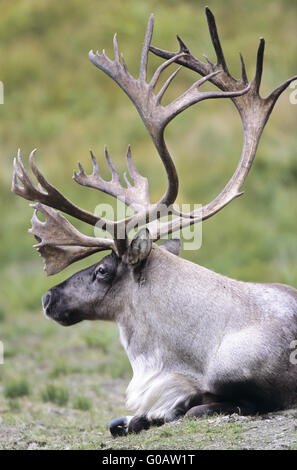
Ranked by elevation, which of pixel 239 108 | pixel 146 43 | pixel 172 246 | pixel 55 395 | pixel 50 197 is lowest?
pixel 55 395

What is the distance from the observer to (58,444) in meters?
6.16

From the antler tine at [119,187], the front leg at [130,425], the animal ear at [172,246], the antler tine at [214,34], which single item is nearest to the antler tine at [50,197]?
the antler tine at [119,187]

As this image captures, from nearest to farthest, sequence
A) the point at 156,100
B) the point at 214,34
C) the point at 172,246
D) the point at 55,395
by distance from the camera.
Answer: the point at 156,100 < the point at 214,34 < the point at 172,246 < the point at 55,395

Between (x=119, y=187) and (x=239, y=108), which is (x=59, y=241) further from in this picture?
(x=239, y=108)

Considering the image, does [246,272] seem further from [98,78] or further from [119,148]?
[98,78]

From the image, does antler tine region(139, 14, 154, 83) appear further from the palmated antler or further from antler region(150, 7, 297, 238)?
antler region(150, 7, 297, 238)

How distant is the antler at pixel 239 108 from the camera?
639 centimetres

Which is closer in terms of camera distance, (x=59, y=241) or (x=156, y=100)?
(x=156, y=100)

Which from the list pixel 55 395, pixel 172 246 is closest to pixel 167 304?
pixel 172 246

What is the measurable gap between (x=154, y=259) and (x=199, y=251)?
7257 mm

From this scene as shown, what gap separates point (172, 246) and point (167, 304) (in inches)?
Result: 29.3

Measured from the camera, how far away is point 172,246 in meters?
6.68

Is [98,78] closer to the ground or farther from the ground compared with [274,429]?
farther from the ground

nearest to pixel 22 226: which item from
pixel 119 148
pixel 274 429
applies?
pixel 119 148
